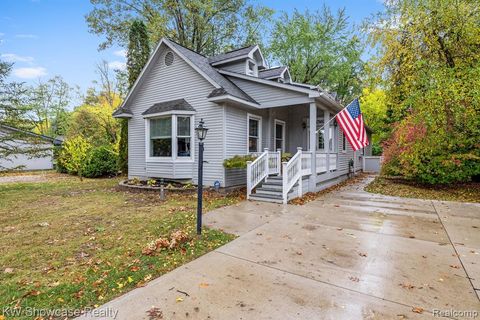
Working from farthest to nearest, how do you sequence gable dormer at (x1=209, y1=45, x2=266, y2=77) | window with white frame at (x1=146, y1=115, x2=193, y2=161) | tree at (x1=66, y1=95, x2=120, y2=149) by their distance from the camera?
tree at (x1=66, y1=95, x2=120, y2=149), gable dormer at (x1=209, y1=45, x2=266, y2=77), window with white frame at (x1=146, y1=115, x2=193, y2=161)

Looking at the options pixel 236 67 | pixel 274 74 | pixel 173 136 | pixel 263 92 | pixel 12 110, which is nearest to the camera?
pixel 173 136

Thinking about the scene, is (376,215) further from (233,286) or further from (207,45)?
(207,45)

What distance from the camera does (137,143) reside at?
471 inches

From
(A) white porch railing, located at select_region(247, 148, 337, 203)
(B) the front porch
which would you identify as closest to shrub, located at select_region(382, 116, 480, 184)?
(B) the front porch

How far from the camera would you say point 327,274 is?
336cm

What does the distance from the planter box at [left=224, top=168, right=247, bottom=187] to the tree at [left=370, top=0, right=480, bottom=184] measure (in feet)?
22.7

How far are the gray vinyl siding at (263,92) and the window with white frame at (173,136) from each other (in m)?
2.74

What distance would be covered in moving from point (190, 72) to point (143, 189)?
517cm

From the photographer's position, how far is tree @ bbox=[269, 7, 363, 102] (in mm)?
22406

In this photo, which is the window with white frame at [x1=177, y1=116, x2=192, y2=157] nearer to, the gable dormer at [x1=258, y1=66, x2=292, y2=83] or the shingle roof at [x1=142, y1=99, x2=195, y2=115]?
the shingle roof at [x1=142, y1=99, x2=195, y2=115]

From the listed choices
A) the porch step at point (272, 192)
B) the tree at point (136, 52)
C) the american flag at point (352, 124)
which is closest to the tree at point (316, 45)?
the tree at point (136, 52)

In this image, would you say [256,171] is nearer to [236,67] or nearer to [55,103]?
[236,67]

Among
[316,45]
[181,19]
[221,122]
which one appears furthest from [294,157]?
[316,45]

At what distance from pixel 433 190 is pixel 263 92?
812 centimetres
